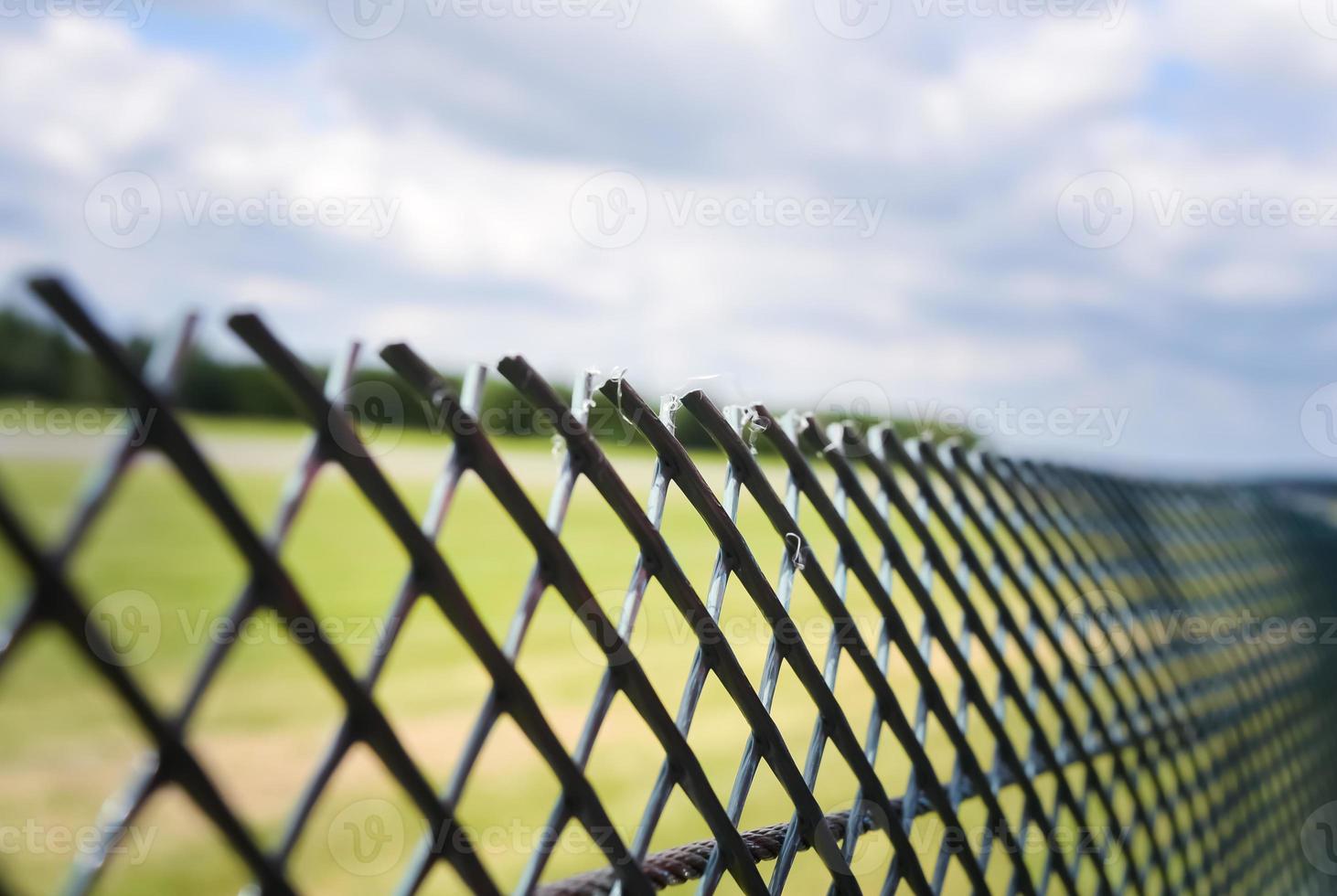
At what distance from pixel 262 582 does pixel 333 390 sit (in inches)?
8.0

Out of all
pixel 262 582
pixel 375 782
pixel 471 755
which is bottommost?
pixel 471 755

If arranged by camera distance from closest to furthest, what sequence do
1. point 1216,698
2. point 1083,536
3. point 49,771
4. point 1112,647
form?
point 1112,647, point 1083,536, point 1216,698, point 49,771

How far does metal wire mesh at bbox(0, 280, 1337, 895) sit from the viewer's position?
32.8 inches

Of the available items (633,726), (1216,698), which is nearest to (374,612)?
(633,726)

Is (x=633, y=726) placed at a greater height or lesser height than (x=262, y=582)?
greater

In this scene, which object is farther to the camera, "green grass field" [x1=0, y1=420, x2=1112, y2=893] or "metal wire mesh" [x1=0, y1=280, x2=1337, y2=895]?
"green grass field" [x1=0, y1=420, x2=1112, y2=893]

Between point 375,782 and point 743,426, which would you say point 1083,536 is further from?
point 375,782

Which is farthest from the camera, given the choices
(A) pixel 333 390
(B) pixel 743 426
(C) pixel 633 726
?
(C) pixel 633 726

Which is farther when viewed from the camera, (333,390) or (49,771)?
(49,771)

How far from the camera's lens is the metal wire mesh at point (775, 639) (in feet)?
2.74

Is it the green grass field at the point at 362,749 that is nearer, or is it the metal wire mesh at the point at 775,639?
the metal wire mesh at the point at 775,639

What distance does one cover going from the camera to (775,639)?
1.48 metres

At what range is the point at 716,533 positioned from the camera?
1.42 meters

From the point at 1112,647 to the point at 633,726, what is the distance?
6425 millimetres
